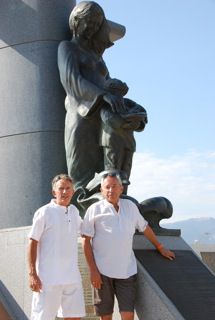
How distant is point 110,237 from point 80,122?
87.8 inches

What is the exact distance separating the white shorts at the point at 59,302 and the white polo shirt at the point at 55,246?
69 millimetres

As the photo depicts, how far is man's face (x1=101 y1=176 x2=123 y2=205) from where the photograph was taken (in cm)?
425

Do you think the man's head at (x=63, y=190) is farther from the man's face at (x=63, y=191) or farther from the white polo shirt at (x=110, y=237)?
the white polo shirt at (x=110, y=237)

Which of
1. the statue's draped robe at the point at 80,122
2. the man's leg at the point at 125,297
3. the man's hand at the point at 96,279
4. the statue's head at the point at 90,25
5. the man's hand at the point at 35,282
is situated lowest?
the man's leg at the point at 125,297

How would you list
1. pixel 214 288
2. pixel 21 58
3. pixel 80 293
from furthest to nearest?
1. pixel 21 58
2. pixel 214 288
3. pixel 80 293

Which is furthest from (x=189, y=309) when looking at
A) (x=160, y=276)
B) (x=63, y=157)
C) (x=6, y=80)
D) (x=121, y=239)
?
(x=6, y=80)

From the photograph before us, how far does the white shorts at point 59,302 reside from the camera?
3.84 m

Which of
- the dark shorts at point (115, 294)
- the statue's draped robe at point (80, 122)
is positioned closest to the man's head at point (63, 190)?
the dark shorts at point (115, 294)

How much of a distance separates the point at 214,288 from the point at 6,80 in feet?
12.1

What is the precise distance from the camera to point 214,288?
4977mm

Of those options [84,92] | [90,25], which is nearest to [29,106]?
[84,92]

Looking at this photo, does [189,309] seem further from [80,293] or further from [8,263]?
[8,263]

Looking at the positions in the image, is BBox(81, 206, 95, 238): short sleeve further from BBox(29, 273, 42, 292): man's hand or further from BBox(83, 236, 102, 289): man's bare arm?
BBox(29, 273, 42, 292): man's hand

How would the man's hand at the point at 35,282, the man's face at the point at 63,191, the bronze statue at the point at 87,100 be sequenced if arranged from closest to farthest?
the man's hand at the point at 35,282
the man's face at the point at 63,191
the bronze statue at the point at 87,100
